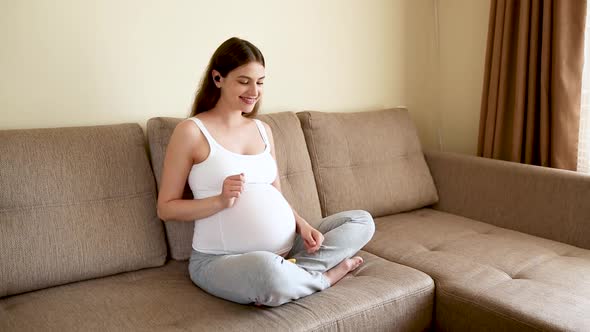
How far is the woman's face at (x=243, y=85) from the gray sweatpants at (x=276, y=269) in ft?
1.67

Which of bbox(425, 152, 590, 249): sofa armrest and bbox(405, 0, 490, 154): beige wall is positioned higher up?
bbox(405, 0, 490, 154): beige wall

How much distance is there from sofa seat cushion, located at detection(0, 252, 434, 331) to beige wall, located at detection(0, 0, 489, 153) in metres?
0.68

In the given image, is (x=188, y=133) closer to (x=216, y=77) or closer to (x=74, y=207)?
(x=216, y=77)

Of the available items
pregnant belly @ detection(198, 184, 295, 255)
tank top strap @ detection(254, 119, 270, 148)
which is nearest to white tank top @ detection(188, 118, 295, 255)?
pregnant belly @ detection(198, 184, 295, 255)

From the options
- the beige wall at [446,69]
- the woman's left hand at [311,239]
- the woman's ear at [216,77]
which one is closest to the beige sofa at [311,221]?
the woman's left hand at [311,239]

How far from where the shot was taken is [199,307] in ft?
4.97

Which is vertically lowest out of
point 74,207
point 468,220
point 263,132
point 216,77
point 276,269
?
point 468,220

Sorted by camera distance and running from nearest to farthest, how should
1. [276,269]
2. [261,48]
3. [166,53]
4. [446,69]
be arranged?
[276,269], [166,53], [261,48], [446,69]

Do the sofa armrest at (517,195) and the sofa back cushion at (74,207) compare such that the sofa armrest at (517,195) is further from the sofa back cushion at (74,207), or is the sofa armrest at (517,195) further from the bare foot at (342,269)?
the sofa back cushion at (74,207)

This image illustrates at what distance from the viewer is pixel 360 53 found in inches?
108

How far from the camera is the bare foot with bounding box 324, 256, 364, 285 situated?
170cm

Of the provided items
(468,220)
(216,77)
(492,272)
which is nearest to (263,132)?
(216,77)

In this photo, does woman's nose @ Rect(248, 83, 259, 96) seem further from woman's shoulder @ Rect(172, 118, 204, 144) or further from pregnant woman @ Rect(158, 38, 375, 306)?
woman's shoulder @ Rect(172, 118, 204, 144)

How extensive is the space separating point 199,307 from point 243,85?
0.72 meters
